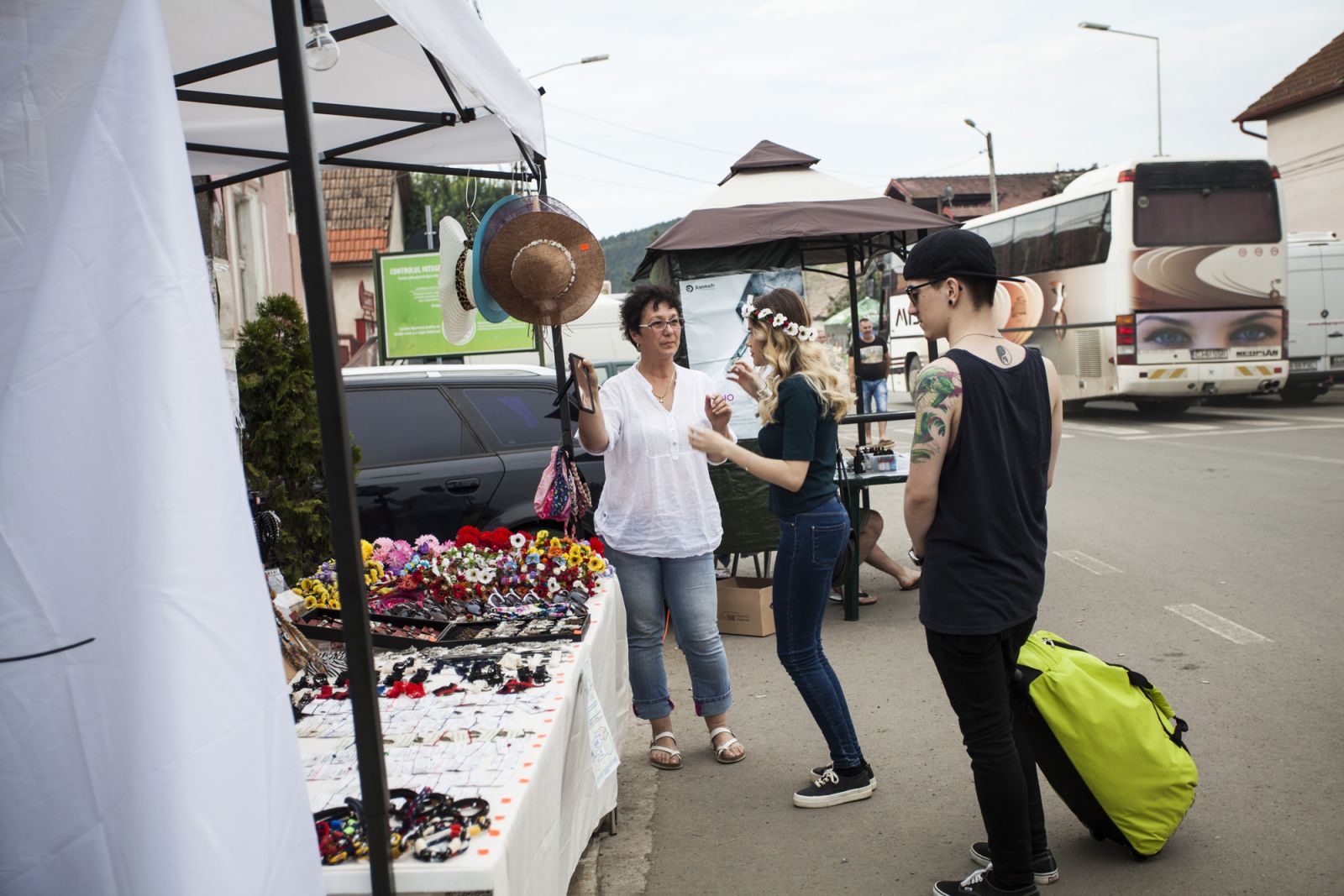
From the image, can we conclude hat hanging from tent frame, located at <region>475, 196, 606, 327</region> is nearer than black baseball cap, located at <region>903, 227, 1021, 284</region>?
No

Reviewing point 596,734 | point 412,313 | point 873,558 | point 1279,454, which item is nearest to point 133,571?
point 596,734

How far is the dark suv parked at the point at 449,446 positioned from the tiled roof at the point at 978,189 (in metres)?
49.4

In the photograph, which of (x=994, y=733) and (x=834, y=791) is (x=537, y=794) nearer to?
(x=994, y=733)

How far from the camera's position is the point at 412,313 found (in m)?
16.8

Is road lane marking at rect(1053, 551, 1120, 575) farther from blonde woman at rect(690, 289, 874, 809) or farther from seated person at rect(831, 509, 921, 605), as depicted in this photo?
blonde woman at rect(690, 289, 874, 809)

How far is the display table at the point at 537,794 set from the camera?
2.07 meters

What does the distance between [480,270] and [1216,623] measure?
4.66 m

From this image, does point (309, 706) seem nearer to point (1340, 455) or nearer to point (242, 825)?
point (242, 825)

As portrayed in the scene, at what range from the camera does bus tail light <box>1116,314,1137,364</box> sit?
1767 cm

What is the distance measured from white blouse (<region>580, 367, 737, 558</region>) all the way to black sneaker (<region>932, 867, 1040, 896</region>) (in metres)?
1.55

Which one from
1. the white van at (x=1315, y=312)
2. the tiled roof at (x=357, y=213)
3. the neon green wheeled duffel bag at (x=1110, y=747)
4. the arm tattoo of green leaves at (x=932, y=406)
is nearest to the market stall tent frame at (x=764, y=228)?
the neon green wheeled duffel bag at (x=1110, y=747)

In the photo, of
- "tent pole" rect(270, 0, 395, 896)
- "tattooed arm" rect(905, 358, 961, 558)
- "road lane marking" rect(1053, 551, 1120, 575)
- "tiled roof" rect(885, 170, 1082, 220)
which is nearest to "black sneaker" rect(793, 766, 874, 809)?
"tattooed arm" rect(905, 358, 961, 558)

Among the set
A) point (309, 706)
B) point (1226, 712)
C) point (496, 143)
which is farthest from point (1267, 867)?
point (496, 143)

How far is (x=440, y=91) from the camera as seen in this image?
4699 mm
